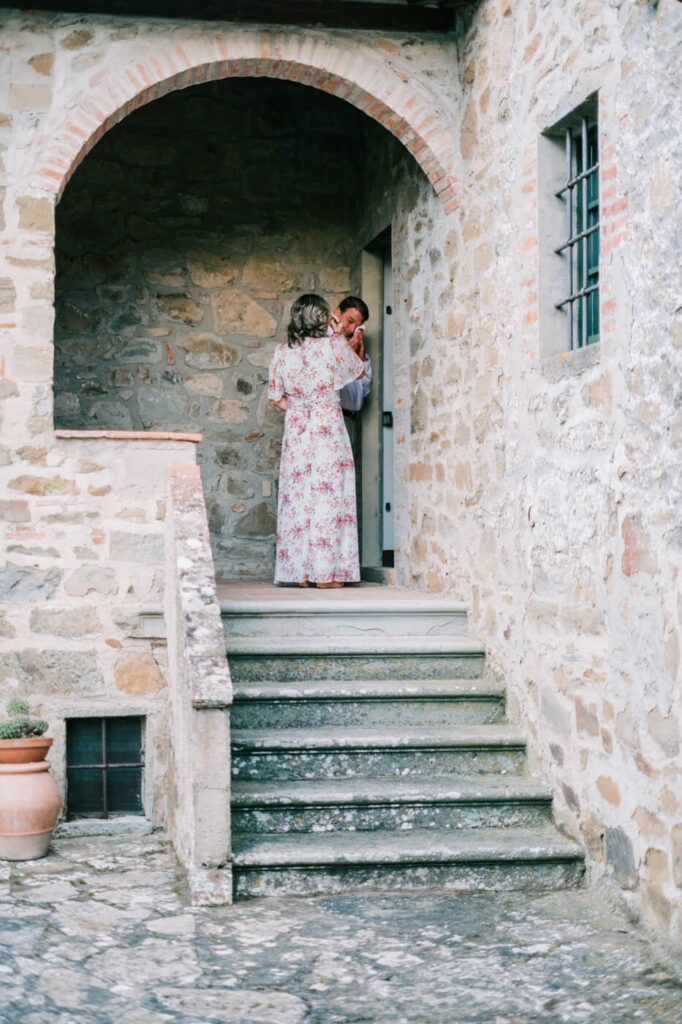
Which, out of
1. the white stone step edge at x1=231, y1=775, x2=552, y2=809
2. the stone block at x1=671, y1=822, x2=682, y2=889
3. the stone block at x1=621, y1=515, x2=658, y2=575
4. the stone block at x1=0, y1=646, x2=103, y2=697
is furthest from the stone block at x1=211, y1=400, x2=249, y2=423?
Answer: the stone block at x1=671, y1=822, x2=682, y2=889

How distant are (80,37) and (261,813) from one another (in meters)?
4.05

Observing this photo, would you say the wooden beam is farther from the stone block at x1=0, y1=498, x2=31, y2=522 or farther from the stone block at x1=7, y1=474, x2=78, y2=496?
the stone block at x1=0, y1=498, x2=31, y2=522

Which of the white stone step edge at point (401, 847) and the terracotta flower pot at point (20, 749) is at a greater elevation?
the terracotta flower pot at point (20, 749)

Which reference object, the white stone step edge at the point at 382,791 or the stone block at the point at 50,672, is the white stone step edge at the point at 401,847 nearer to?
the white stone step edge at the point at 382,791

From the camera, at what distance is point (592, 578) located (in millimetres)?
4715

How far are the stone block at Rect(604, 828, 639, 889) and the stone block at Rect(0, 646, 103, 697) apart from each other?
9.49ft

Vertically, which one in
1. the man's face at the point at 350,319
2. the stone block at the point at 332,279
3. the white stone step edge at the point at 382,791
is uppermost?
the stone block at the point at 332,279

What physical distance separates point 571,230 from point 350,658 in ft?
7.30

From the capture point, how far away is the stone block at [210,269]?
850 cm

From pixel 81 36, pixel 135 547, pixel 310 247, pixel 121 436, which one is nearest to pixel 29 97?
pixel 81 36

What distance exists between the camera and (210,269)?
335 inches

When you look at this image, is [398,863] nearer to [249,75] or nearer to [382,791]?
[382,791]

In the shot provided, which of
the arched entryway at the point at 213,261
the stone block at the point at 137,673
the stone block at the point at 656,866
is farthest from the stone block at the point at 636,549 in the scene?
the arched entryway at the point at 213,261

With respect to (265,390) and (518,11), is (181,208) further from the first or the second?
(518,11)
